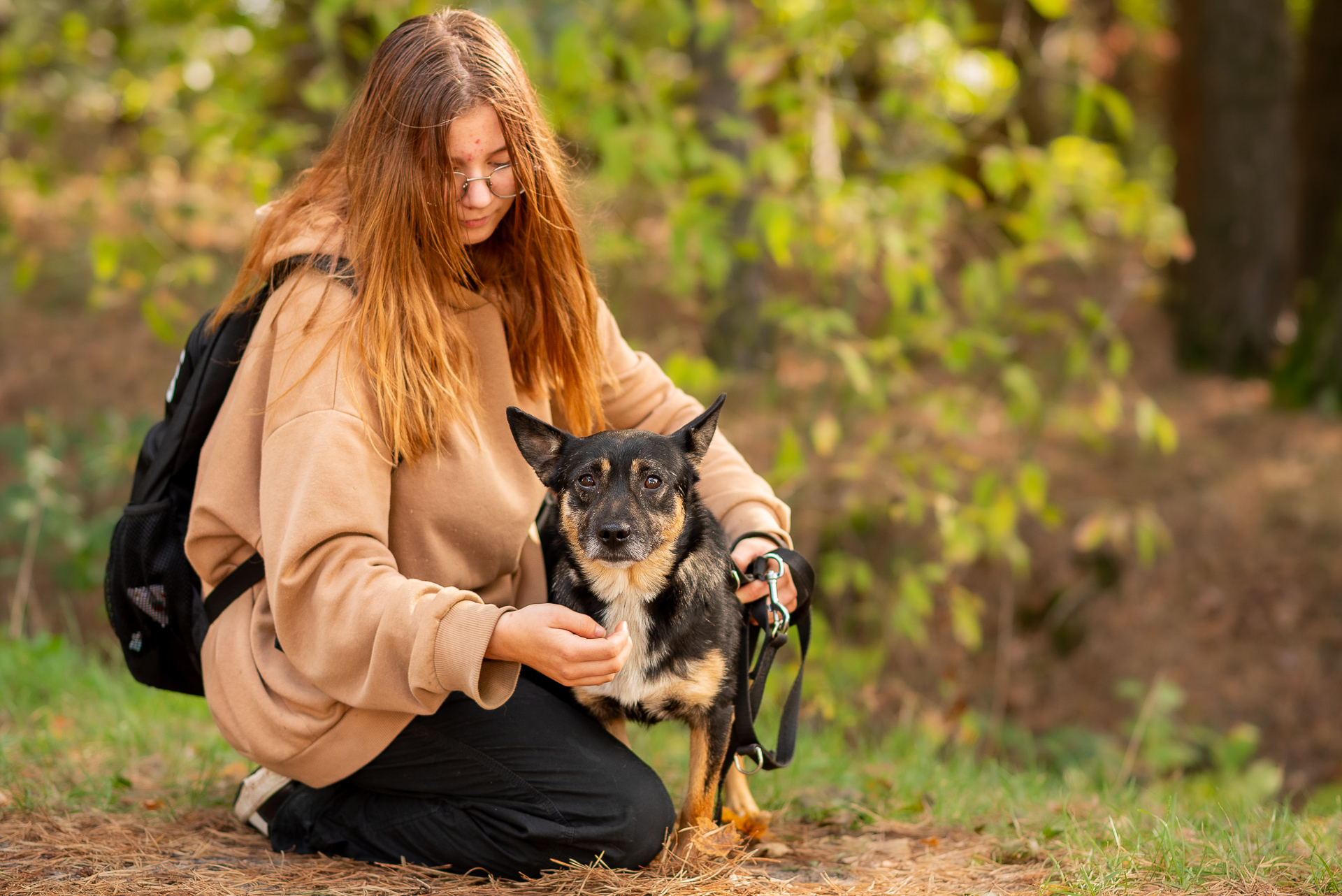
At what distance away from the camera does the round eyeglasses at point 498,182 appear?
2.63 metres

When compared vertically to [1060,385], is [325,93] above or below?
above

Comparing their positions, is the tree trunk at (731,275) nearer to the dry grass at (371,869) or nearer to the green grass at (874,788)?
the green grass at (874,788)

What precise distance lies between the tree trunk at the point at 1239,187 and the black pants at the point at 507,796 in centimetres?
785

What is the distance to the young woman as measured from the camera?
2.34 meters

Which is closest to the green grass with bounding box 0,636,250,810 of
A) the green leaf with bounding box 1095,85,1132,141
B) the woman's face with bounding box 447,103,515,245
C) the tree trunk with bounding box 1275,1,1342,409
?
the woman's face with bounding box 447,103,515,245

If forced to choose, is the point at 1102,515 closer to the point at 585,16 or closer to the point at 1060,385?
the point at 1060,385

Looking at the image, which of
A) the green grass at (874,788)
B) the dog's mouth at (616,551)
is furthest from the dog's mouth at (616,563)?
the green grass at (874,788)

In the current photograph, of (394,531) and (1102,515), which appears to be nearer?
(394,531)

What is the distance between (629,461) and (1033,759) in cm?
354

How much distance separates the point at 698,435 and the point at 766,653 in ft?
2.19

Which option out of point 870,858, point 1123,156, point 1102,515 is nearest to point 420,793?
point 870,858

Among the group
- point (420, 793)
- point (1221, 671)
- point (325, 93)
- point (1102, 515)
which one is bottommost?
point (1221, 671)

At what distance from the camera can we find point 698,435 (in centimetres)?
285

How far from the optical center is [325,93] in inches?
177
